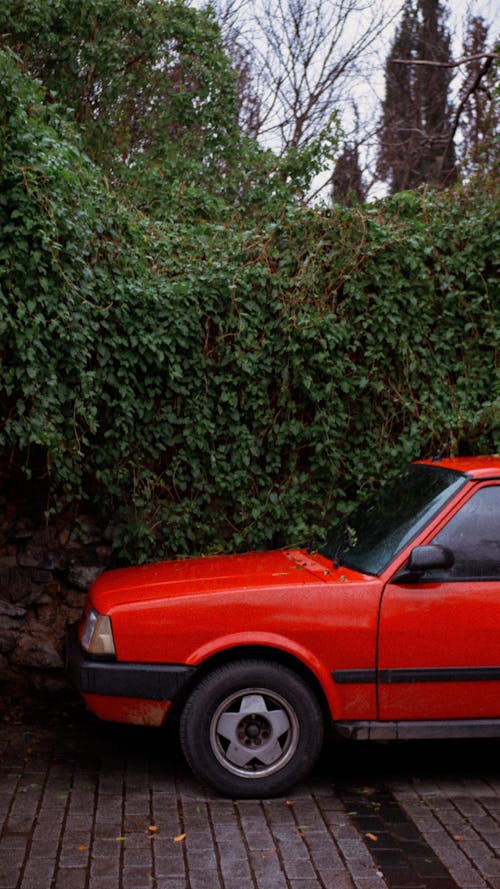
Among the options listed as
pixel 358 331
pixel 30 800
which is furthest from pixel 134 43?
pixel 30 800

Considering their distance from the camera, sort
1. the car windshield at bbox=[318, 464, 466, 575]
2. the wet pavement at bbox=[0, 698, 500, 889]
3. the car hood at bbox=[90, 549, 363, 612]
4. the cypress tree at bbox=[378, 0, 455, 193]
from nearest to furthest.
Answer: the wet pavement at bbox=[0, 698, 500, 889] < the car hood at bbox=[90, 549, 363, 612] < the car windshield at bbox=[318, 464, 466, 575] < the cypress tree at bbox=[378, 0, 455, 193]

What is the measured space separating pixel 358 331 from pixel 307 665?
3.21 m

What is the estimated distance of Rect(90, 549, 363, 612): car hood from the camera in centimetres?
516

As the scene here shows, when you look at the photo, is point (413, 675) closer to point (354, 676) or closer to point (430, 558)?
point (354, 676)

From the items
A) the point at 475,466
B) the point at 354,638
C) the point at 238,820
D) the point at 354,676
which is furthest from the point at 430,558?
the point at 238,820

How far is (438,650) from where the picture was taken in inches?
196

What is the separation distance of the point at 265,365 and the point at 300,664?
2.83 m

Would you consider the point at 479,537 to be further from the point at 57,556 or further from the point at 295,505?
the point at 57,556

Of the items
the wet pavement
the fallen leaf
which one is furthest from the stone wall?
the fallen leaf

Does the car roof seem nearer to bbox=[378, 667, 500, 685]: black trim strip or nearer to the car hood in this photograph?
the car hood

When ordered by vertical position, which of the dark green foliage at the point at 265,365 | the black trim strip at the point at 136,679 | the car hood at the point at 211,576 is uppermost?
the dark green foliage at the point at 265,365

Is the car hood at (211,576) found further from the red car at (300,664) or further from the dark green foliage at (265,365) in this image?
the dark green foliage at (265,365)

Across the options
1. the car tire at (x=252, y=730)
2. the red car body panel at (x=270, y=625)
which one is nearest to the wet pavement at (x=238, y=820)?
the car tire at (x=252, y=730)

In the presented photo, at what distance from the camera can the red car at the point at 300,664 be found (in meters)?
4.98
